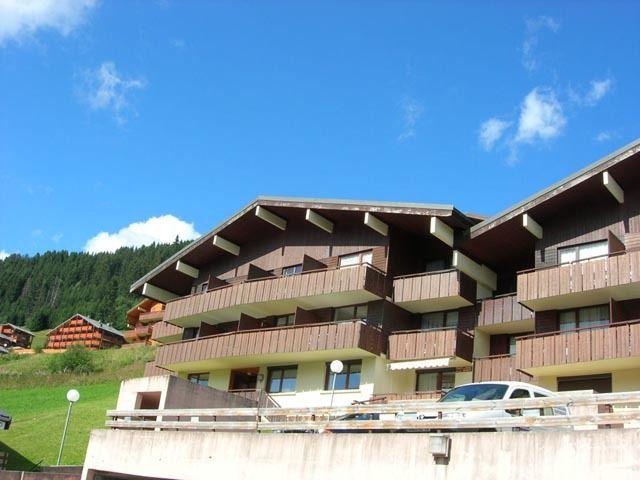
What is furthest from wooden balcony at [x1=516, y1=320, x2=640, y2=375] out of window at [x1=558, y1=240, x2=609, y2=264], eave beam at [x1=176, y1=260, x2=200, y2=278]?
eave beam at [x1=176, y1=260, x2=200, y2=278]

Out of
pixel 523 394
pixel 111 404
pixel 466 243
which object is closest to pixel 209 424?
pixel 523 394

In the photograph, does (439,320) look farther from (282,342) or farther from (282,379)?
(282,379)

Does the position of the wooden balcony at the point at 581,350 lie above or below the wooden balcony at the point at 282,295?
below

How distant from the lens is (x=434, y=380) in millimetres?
29812

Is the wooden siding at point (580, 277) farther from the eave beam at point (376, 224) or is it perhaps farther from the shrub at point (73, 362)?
the shrub at point (73, 362)

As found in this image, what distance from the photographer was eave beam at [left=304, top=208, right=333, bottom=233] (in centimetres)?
3241

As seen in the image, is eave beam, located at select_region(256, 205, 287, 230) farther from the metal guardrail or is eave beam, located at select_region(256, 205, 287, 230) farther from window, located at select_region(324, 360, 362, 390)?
the metal guardrail

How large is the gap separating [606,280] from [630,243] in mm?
1744

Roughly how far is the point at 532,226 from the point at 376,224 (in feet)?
21.5

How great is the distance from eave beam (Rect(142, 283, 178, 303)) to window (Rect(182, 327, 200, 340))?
102 inches

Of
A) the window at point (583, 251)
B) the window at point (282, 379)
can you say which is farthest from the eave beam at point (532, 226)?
the window at point (282, 379)

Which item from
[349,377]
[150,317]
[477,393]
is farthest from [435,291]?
[150,317]

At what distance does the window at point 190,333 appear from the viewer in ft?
129

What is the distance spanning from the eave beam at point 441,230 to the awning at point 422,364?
14.6ft
